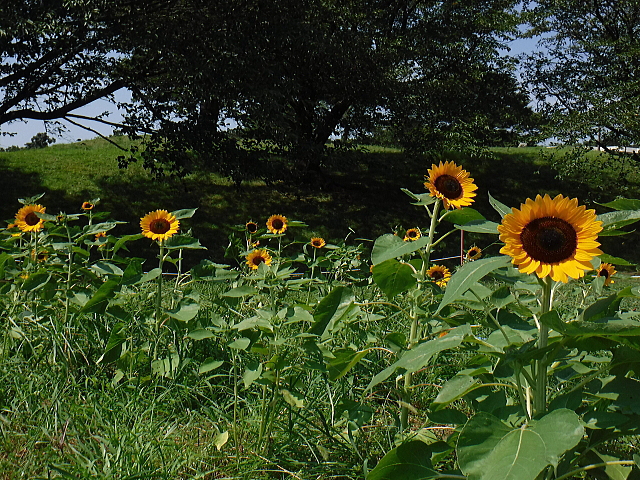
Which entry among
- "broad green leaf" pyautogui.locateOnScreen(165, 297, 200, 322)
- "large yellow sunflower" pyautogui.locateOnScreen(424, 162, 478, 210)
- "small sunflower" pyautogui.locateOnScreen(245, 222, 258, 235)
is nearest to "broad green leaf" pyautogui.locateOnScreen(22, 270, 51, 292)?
"broad green leaf" pyautogui.locateOnScreen(165, 297, 200, 322)

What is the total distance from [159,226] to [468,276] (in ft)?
5.54

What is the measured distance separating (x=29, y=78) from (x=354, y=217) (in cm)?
630

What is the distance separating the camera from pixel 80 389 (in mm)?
2189

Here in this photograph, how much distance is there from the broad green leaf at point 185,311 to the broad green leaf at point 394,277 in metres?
0.83

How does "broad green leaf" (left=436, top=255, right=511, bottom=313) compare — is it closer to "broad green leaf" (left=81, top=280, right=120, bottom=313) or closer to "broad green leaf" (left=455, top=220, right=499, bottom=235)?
"broad green leaf" (left=455, top=220, right=499, bottom=235)

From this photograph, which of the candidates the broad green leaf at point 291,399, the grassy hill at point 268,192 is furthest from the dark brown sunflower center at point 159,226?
the grassy hill at point 268,192

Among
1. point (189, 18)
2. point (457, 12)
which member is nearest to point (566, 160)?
point (457, 12)

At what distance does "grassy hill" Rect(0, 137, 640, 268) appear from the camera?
35.6 ft

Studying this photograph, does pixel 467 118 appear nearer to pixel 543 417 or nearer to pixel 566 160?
pixel 566 160

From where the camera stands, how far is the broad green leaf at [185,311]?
212 cm

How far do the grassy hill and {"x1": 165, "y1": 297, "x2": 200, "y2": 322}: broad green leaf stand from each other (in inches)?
276

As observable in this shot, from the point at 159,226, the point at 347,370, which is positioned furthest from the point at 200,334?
the point at 347,370

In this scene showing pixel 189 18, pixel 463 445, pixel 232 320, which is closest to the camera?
pixel 463 445

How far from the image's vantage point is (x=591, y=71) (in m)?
13.3
